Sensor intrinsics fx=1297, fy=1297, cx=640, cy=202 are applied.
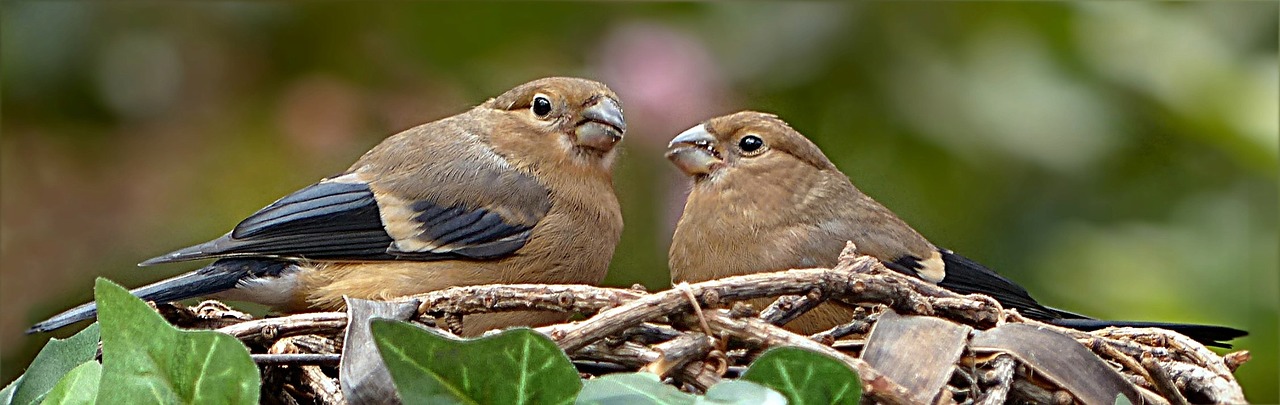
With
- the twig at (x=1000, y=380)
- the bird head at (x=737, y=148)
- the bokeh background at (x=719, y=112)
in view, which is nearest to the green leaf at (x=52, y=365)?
the twig at (x=1000, y=380)

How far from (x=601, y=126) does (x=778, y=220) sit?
0.45 meters

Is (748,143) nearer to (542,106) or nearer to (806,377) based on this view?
(542,106)

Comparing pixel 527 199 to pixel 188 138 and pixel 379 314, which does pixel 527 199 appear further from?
pixel 188 138

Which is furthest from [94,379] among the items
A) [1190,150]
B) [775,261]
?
[1190,150]

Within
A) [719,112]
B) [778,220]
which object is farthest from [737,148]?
[719,112]

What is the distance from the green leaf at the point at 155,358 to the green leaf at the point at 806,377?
592 mm

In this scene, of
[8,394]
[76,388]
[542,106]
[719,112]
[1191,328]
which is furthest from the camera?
[719,112]

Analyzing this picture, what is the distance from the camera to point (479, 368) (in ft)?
4.74

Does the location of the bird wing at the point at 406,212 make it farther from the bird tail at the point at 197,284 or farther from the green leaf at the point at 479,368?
the green leaf at the point at 479,368

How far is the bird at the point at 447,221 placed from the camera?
255 centimetres

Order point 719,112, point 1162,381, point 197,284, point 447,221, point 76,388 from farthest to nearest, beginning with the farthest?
1. point 719,112
2. point 447,221
3. point 197,284
4. point 1162,381
5. point 76,388

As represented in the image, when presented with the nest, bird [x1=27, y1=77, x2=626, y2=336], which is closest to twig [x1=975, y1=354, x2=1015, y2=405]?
the nest

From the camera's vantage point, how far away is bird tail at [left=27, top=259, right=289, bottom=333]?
2.32 meters

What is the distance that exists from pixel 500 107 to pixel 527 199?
1.35ft
